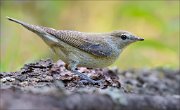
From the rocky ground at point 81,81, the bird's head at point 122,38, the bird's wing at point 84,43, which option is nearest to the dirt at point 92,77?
the rocky ground at point 81,81

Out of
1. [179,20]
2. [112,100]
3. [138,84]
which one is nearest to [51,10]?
[179,20]

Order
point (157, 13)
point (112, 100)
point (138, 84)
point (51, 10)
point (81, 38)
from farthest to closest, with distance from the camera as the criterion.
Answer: point (51, 10), point (157, 13), point (138, 84), point (81, 38), point (112, 100)

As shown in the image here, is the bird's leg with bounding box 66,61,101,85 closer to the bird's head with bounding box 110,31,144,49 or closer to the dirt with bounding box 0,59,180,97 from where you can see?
the dirt with bounding box 0,59,180,97

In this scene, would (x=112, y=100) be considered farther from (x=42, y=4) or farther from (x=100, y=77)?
(x=42, y=4)

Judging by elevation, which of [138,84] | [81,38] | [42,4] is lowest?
[138,84]

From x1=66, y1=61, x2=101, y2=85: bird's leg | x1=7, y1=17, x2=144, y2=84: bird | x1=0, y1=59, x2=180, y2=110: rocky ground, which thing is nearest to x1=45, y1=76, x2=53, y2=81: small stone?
x1=0, y1=59, x2=180, y2=110: rocky ground

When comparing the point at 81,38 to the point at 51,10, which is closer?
the point at 81,38
